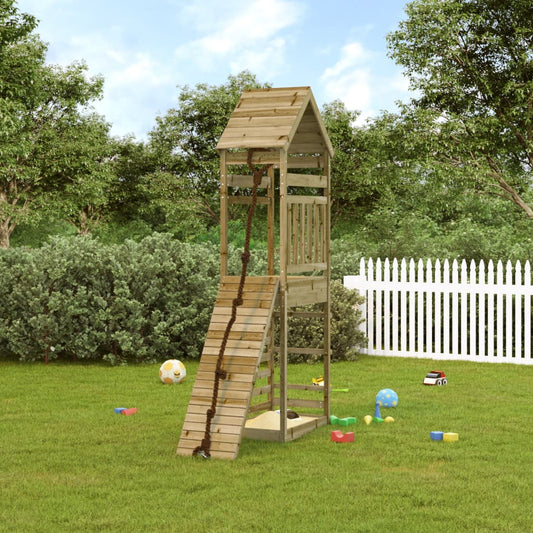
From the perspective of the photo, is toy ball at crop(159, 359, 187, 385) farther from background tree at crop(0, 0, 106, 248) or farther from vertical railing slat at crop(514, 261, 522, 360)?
background tree at crop(0, 0, 106, 248)

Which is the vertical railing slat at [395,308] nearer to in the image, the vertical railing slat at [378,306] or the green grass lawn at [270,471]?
the vertical railing slat at [378,306]

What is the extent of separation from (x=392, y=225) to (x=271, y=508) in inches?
569

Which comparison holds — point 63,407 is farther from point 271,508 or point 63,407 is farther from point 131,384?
point 271,508

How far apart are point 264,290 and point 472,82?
19044 millimetres

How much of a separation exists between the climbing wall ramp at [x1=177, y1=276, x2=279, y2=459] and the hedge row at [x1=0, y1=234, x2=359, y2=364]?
5.23m

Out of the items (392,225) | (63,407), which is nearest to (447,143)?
(392,225)

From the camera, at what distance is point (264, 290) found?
287 inches

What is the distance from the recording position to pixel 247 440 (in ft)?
24.4

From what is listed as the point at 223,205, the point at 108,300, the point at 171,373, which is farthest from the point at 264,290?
the point at 108,300

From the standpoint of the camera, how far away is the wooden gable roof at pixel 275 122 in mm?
7180

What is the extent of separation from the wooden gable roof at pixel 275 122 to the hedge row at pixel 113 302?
5106 mm

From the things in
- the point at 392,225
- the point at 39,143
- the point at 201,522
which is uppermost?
the point at 39,143

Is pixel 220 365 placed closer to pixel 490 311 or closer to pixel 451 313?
pixel 490 311

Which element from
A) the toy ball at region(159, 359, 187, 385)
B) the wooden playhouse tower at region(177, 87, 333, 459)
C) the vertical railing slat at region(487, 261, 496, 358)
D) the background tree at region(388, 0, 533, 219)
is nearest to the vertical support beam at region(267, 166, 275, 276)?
the wooden playhouse tower at region(177, 87, 333, 459)
